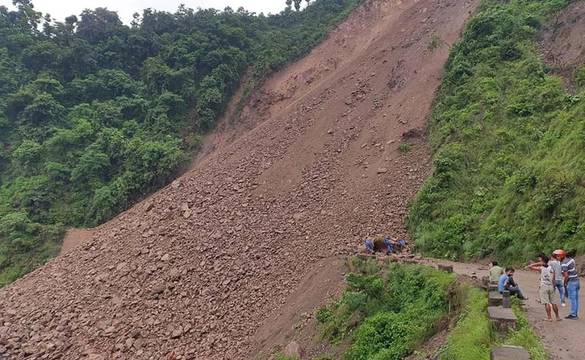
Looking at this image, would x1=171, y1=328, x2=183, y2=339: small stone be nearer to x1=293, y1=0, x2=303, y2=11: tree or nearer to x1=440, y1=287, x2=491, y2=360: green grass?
x1=440, y1=287, x2=491, y2=360: green grass

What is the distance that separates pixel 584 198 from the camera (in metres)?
11.2

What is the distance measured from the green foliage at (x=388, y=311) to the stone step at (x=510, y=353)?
1.92m

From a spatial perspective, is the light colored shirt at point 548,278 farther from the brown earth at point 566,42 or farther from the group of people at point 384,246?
the brown earth at point 566,42

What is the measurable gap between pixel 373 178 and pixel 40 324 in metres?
12.2

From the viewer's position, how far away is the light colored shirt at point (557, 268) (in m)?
7.79

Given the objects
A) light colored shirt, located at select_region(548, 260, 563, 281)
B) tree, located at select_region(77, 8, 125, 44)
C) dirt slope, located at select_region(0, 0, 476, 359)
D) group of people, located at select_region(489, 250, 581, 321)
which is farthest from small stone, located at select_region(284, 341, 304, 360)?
tree, located at select_region(77, 8, 125, 44)

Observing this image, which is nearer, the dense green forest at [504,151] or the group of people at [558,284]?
the group of people at [558,284]

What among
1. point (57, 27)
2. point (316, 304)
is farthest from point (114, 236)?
point (57, 27)

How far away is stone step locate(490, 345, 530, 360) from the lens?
5.80 metres

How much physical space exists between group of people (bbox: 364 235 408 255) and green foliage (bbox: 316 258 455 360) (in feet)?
7.25

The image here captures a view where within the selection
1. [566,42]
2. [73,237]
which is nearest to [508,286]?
[566,42]

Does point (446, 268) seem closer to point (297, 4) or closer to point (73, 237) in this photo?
point (73, 237)

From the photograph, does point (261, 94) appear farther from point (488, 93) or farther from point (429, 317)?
point (429, 317)


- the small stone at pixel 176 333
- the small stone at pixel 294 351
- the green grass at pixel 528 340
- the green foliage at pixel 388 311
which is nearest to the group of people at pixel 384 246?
the green foliage at pixel 388 311
